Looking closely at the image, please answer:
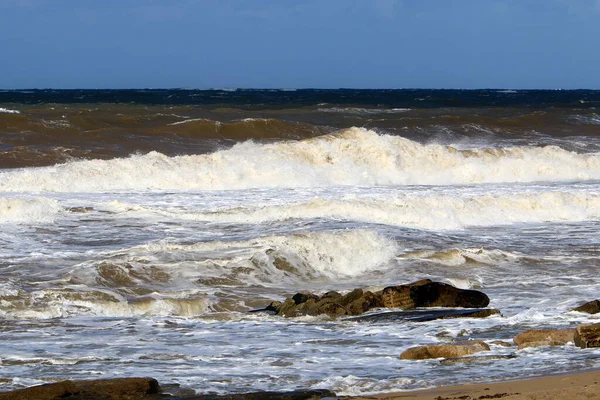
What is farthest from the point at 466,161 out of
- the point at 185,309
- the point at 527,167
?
the point at 185,309

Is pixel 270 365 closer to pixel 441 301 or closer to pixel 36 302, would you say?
pixel 441 301

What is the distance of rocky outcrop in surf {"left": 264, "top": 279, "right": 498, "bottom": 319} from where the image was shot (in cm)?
1021

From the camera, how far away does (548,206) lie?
63.4 feet

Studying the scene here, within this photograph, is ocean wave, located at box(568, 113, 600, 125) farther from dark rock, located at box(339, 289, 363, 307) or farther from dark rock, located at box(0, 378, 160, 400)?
dark rock, located at box(0, 378, 160, 400)

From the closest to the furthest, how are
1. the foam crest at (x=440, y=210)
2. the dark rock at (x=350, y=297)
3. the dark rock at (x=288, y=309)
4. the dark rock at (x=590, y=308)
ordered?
the dark rock at (x=590, y=308)
the dark rock at (x=288, y=309)
the dark rock at (x=350, y=297)
the foam crest at (x=440, y=210)

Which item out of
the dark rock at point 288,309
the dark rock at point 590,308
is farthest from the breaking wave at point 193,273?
the dark rock at point 590,308

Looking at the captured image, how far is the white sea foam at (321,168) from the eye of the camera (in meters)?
22.2

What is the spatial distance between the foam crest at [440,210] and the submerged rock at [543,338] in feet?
28.2

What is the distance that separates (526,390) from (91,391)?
9.90 feet

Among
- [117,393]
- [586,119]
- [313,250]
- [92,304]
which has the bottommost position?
[92,304]

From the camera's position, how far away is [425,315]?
9867 mm

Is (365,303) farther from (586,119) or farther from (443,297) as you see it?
(586,119)

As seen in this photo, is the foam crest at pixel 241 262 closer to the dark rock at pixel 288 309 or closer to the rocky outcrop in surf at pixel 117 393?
the dark rock at pixel 288 309

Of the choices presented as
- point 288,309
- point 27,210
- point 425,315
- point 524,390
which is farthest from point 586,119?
point 524,390
